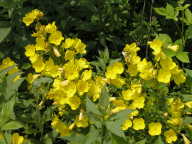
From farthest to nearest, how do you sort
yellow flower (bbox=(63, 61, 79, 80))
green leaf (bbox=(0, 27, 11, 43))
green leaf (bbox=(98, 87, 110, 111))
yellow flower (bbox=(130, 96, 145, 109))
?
green leaf (bbox=(0, 27, 11, 43)) → yellow flower (bbox=(130, 96, 145, 109)) → yellow flower (bbox=(63, 61, 79, 80)) → green leaf (bbox=(98, 87, 110, 111))

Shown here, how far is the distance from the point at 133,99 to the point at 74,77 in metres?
0.40

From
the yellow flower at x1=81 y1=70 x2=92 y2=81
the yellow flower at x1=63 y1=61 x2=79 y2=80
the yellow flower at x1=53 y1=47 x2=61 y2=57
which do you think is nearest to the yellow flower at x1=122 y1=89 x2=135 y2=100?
the yellow flower at x1=81 y1=70 x2=92 y2=81

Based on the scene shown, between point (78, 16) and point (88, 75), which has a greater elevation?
point (88, 75)

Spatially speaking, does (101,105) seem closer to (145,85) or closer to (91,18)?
(145,85)

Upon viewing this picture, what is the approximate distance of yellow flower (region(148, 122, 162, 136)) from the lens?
235 cm

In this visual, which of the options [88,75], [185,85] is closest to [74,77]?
[88,75]

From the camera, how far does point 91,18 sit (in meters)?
3.72

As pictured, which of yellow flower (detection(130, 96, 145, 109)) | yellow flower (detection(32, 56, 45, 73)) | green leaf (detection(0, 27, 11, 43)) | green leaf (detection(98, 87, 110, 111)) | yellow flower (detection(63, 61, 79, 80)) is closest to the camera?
green leaf (detection(98, 87, 110, 111))

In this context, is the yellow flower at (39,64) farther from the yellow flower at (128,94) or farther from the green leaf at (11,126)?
the yellow flower at (128,94)

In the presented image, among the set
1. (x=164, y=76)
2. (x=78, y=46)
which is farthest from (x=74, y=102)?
(x=164, y=76)

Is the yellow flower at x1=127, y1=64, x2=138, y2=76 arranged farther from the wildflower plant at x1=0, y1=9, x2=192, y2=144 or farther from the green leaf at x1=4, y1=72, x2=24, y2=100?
the green leaf at x1=4, y1=72, x2=24, y2=100

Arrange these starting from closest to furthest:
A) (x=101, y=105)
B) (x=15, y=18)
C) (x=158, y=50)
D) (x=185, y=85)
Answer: (x=101, y=105) → (x=158, y=50) → (x=185, y=85) → (x=15, y=18)

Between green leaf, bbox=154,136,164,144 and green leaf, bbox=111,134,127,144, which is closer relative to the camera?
green leaf, bbox=111,134,127,144

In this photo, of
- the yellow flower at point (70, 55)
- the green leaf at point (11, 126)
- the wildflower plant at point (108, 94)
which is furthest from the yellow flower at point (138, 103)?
the green leaf at point (11, 126)
